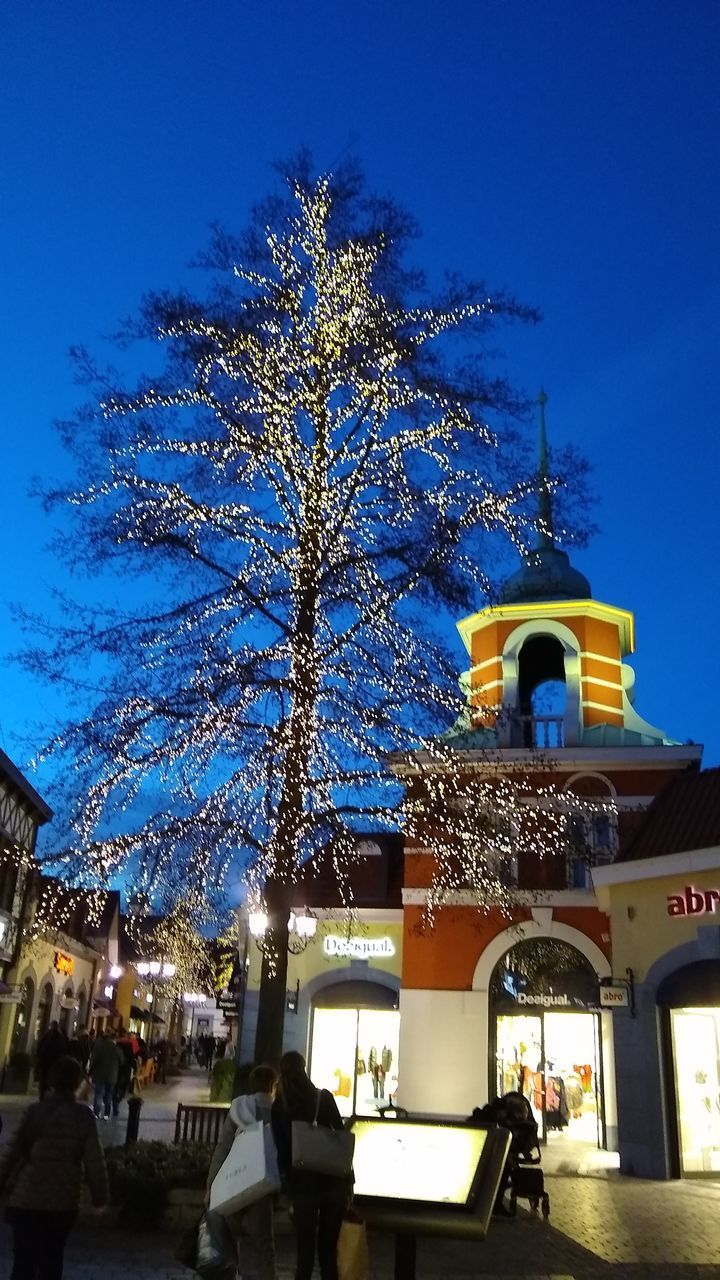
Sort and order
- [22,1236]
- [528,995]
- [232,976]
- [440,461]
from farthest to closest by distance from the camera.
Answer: [232,976] → [528,995] → [440,461] → [22,1236]

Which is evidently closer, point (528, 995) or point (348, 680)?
point (348, 680)

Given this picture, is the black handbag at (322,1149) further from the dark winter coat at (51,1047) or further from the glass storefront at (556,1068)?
the glass storefront at (556,1068)

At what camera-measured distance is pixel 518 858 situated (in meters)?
21.6

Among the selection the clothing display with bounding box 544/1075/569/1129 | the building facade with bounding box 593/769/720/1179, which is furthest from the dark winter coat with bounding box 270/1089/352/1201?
the clothing display with bounding box 544/1075/569/1129

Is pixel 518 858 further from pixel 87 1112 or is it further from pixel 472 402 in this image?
pixel 87 1112

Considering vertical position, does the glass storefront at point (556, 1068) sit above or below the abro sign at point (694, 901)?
below

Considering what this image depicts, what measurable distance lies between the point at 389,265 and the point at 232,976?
64.0 ft

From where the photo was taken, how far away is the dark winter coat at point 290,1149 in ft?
20.2

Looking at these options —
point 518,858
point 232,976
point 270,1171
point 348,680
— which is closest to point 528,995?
point 518,858

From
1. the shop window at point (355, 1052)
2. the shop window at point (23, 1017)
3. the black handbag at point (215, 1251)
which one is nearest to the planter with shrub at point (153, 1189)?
the black handbag at point (215, 1251)

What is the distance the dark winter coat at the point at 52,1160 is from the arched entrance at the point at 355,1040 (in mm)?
17752

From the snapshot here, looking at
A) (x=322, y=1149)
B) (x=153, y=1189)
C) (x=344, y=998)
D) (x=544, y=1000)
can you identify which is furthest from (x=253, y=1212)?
(x=344, y=998)

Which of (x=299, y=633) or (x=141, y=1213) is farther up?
(x=299, y=633)

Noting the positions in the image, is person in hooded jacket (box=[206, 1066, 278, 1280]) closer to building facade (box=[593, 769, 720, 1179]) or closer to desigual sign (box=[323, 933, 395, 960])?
building facade (box=[593, 769, 720, 1179])
